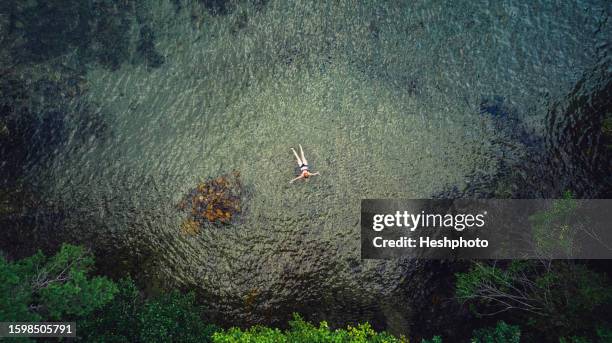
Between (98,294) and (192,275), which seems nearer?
(98,294)

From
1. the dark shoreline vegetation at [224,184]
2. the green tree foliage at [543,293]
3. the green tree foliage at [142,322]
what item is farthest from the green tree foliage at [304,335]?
the green tree foliage at [543,293]

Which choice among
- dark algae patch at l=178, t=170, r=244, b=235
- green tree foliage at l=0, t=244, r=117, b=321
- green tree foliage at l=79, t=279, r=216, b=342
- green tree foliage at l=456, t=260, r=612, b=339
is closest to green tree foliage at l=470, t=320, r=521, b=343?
green tree foliage at l=456, t=260, r=612, b=339

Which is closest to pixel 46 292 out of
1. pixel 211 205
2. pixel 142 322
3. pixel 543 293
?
pixel 142 322

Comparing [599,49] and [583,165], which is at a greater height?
[599,49]

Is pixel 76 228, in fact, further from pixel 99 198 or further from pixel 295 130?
pixel 295 130

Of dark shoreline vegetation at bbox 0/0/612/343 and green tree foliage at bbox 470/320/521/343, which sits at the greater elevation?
dark shoreline vegetation at bbox 0/0/612/343

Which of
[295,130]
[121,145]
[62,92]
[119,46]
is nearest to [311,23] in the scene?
[295,130]

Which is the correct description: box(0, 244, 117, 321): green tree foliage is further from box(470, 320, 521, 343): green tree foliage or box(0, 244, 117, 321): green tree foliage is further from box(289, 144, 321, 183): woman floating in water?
box(470, 320, 521, 343): green tree foliage
